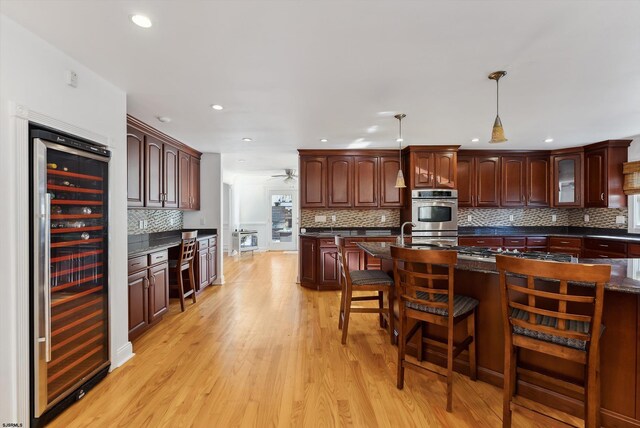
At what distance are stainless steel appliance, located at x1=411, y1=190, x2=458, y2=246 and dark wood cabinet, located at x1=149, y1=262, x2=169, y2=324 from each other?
358cm

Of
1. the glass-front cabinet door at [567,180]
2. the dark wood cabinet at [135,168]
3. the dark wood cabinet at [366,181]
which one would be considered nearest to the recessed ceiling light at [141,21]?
the dark wood cabinet at [135,168]

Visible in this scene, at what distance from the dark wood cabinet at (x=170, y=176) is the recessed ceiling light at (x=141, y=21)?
2.46m

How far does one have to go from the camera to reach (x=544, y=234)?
4895 mm

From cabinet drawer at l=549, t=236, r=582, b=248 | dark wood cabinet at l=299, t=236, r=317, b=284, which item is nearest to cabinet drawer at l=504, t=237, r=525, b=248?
cabinet drawer at l=549, t=236, r=582, b=248

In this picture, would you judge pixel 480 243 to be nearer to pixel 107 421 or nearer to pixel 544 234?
pixel 544 234

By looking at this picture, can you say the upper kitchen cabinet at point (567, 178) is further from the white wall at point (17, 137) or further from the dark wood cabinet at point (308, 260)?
the white wall at point (17, 137)

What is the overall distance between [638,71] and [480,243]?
294 cm

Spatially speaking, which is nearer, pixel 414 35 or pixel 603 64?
pixel 414 35

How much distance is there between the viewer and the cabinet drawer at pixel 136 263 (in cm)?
266

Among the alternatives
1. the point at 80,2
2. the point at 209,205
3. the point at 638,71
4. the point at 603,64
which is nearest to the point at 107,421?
the point at 80,2

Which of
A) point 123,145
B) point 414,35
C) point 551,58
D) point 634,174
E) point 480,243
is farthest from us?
Answer: point 480,243

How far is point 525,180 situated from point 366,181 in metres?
2.76

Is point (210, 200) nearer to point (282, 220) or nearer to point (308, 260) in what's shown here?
point (308, 260)

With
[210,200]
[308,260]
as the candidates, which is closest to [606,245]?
[308,260]
